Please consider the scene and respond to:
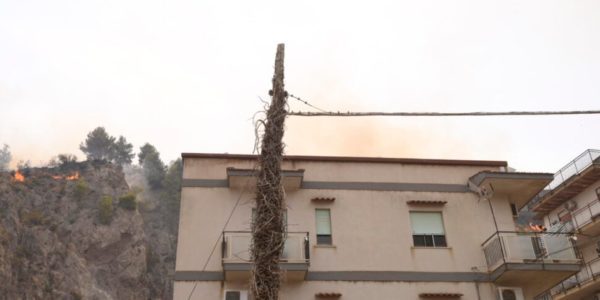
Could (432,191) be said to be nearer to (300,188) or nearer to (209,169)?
(300,188)

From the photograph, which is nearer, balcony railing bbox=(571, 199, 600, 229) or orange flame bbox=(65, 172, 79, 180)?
balcony railing bbox=(571, 199, 600, 229)

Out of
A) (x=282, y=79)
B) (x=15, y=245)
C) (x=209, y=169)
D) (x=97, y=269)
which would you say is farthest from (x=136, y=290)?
(x=282, y=79)

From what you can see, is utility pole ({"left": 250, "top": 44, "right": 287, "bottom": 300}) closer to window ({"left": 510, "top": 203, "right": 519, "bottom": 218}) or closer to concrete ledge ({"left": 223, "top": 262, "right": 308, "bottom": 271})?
concrete ledge ({"left": 223, "top": 262, "right": 308, "bottom": 271})

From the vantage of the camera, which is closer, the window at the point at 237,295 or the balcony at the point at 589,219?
the window at the point at 237,295

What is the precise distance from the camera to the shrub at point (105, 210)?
80.8m

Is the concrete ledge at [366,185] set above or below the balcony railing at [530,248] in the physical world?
above

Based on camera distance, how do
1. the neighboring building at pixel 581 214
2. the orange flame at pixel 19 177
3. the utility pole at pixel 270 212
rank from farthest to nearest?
1. the orange flame at pixel 19 177
2. the neighboring building at pixel 581 214
3. the utility pole at pixel 270 212

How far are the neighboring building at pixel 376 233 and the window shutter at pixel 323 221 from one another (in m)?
0.04

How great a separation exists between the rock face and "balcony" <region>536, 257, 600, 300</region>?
53.6m

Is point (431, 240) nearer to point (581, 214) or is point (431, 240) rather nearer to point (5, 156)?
point (581, 214)

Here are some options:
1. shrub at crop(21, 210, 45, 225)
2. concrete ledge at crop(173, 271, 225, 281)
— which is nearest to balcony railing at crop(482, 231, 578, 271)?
concrete ledge at crop(173, 271, 225, 281)

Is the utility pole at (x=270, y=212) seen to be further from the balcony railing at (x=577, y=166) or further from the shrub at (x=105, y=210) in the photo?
the shrub at (x=105, y=210)

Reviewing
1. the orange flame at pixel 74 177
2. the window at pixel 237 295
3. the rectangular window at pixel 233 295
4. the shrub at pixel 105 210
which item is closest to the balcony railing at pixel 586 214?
the window at pixel 237 295

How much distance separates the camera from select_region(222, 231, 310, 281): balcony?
59.9 ft
